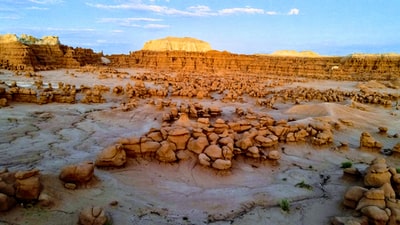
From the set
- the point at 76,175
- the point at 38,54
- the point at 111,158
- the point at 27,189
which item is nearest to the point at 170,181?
the point at 111,158

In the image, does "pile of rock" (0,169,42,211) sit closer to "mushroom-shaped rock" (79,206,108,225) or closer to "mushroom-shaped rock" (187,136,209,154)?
"mushroom-shaped rock" (79,206,108,225)

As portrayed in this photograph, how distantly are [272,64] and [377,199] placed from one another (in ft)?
88.0

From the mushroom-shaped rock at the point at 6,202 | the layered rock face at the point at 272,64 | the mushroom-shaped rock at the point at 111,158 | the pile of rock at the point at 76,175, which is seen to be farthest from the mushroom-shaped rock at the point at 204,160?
the layered rock face at the point at 272,64

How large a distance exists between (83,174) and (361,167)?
4913 millimetres

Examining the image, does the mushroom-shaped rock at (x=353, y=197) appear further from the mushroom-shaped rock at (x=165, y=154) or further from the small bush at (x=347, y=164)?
the mushroom-shaped rock at (x=165, y=154)

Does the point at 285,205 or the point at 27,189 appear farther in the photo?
the point at 285,205

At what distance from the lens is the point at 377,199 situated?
3.51 meters

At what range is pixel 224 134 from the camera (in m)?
6.07

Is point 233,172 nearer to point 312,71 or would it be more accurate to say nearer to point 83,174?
point 83,174

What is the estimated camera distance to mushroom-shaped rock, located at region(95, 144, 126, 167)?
4848 millimetres

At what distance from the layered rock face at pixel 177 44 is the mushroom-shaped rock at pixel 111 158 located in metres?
43.1

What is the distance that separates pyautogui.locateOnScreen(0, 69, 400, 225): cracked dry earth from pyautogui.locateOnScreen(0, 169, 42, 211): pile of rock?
0.38 feet

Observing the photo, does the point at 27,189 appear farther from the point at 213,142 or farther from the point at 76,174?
the point at 213,142

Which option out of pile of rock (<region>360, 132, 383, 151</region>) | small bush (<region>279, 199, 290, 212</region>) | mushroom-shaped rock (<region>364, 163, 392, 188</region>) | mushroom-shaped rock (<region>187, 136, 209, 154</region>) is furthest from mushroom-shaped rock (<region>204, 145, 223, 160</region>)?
pile of rock (<region>360, 132, 383, 151</region>)
